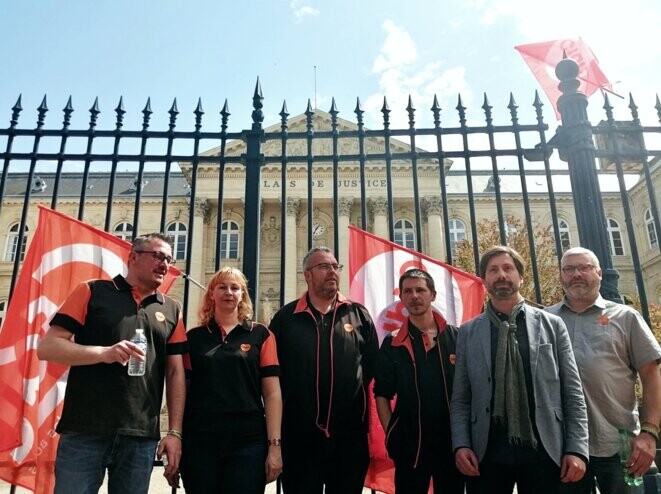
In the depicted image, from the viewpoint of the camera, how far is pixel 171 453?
2814 millimetres

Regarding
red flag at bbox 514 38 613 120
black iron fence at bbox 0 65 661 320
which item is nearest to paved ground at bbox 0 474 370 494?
black iron fence at bbox 0 65 661 320

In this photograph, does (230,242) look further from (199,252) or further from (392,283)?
(392,283)

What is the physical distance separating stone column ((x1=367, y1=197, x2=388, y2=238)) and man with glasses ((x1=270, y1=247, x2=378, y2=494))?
21601mm

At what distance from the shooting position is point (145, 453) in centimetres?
282

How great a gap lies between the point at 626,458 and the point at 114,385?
3.09 meters

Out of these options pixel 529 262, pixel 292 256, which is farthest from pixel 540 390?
pixel 292 256

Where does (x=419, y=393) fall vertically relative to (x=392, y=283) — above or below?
below

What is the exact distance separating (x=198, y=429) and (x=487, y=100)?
3791mm

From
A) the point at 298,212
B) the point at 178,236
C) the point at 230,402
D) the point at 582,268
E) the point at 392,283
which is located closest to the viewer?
the point at 230,402

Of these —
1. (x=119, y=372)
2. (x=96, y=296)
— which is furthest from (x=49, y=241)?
(x=119, y=372)

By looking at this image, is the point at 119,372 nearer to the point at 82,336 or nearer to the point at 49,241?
the point at 82,336

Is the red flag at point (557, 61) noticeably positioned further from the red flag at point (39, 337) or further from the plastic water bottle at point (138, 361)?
the plastic water bottle at point (138, 361)

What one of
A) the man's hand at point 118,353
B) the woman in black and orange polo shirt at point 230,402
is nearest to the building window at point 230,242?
the woman in black and orange polo shirt at point 230,402

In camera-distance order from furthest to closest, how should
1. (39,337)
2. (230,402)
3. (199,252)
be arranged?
(199,252) < (39,337) < (230,402)
